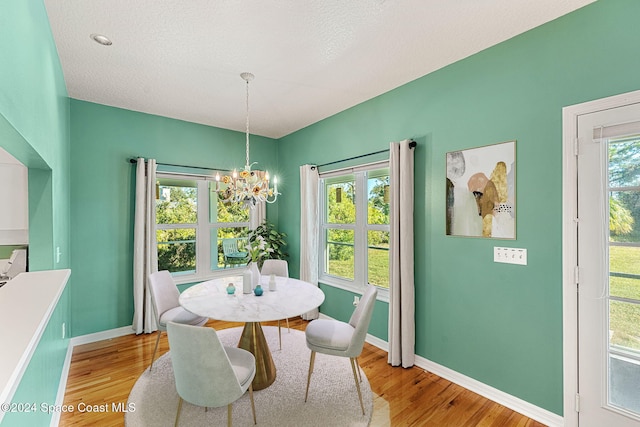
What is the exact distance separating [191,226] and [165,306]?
4.96ft

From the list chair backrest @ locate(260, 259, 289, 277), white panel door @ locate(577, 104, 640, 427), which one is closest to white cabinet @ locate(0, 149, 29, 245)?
chair backrest @ locate(260, 259, 289, 277)

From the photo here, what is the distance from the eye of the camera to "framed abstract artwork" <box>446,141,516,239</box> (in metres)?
2.22

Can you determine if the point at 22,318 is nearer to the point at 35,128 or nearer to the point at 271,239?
the point at 35,128

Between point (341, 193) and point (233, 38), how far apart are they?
226cm

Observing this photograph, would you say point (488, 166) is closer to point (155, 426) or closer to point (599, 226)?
point (599, 226)

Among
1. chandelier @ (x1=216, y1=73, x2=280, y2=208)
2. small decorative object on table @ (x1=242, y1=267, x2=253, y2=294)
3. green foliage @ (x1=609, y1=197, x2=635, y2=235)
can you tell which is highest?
chandelier @ (x1=216, y1=73, x2=280, y2=208)

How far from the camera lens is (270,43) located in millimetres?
2230

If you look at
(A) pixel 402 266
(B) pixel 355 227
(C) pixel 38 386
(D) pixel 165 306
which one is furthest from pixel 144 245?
(A) pixel 402 266

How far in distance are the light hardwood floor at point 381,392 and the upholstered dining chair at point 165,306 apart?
36 cm

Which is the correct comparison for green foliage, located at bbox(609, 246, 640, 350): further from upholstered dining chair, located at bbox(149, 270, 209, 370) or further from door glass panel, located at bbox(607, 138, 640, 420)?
upholstered dining chair, located at bbox(149, 270, 209, 370)

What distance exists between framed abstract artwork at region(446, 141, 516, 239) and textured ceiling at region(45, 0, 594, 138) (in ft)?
2.80

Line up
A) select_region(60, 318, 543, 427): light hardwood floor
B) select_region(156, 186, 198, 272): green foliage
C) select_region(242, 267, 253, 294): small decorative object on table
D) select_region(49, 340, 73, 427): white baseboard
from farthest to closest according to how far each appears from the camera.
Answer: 1. select_region(156, 186, 198, 272): green foliage
2. select_region(242, 267, 253, 294): small decorative object on table
3. select_region(60, 318, 543, 427): light hardwood floor
4. select_region(49, 340, 73, 427): white baseboard

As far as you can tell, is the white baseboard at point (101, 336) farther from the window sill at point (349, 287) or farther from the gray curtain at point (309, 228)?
the window sill at point (349, 287)

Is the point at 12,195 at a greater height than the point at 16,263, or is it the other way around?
the point at 12,195
